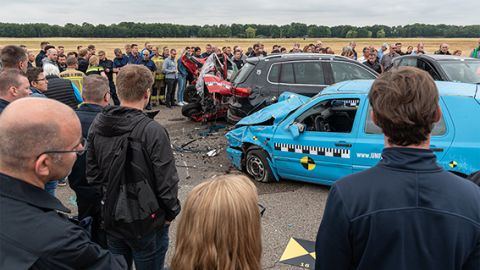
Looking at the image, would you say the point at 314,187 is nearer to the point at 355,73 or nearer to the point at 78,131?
the point at 355,73

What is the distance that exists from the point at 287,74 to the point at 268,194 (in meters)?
3.78

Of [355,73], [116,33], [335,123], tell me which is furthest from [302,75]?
[116,33]

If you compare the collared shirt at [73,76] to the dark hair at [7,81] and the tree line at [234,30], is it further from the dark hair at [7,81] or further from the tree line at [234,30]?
the tree line at [234,30]

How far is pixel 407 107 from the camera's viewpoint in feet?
5.18

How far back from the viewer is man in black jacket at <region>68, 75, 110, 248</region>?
3.46m

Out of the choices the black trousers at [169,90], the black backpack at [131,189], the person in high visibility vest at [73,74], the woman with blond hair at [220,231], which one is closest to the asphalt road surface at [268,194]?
the black backpack at [131,189]

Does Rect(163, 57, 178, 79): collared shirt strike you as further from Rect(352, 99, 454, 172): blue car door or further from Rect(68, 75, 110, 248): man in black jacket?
Rect(68, 75, 110, 248): man in black jacket

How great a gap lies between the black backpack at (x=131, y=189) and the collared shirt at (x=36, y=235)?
1.00 m

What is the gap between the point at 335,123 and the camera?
6055 millimetres

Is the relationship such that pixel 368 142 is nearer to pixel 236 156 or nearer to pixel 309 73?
pixel 236 156

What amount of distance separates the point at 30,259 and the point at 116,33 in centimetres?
9229

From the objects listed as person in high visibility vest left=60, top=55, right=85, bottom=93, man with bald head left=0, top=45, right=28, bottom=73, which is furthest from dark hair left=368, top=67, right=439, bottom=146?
person in high visibility vest left=60, top=55, right=85, bottom=93

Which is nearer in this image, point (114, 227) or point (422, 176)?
point (422, 176)

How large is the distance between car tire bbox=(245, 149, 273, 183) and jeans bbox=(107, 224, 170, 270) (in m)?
3.40
